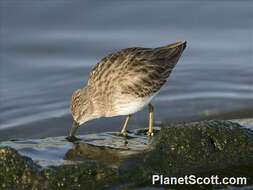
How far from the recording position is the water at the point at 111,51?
37.9 feet

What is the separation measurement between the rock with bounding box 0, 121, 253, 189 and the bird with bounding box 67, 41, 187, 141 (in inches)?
55.7

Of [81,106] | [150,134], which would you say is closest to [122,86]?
[81,106]

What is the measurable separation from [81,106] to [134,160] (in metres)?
2.38

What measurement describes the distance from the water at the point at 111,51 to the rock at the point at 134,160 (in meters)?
2.47

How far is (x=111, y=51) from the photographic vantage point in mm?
13555

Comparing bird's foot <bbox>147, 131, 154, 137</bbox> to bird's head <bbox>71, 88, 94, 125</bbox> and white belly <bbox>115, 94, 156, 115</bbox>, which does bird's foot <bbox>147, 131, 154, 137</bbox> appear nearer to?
white belly <bbox>115, 94, 156, 115</bbox>

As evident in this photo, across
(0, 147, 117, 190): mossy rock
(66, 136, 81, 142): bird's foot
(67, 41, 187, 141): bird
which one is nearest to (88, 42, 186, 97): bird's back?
(67, 41, 187, 141): bird

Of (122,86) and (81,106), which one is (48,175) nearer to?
(81,106)

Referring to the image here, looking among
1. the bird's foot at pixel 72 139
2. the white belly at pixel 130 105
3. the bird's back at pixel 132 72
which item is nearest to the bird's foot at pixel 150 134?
the white belly at pixel 130 105

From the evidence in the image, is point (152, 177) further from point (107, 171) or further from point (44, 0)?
point (44, 0)

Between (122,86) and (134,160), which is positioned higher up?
(122,86)

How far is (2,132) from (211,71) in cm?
395

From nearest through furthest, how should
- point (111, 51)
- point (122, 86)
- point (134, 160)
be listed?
point (134, 160), point (122, 86), point (111, 51)

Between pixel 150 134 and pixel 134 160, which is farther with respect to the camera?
pixel 150 134
